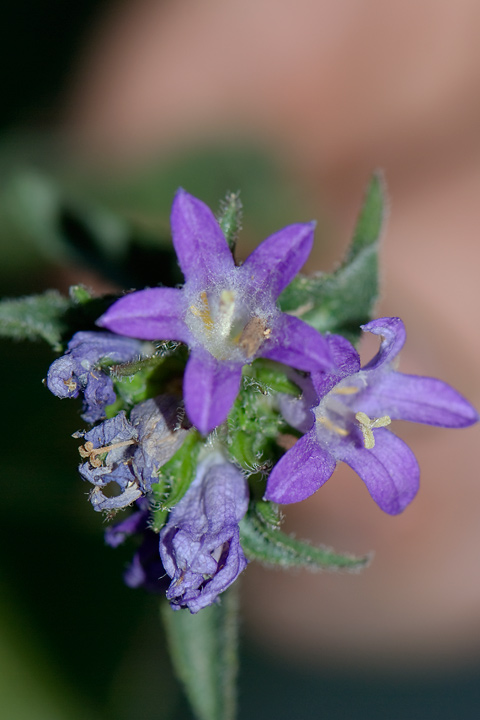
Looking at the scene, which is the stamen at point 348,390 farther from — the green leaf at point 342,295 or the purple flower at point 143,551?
the purple flower at point 143,551

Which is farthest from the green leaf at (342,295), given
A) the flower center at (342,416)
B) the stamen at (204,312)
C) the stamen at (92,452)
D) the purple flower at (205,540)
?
the stamen at (92,452)

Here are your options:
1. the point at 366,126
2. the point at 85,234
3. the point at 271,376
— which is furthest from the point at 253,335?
the point at 366,126

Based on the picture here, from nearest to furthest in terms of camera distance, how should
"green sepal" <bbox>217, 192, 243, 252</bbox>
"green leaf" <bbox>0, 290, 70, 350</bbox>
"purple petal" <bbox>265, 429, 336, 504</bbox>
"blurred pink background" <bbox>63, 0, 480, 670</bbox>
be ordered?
1. "purple petal" <bbox>265, 429, 336, 504</bbox>
2. "green sepal" <bbox>217, 192, 243, 252</bbox>
3. "green leaf" <bbox>0, 290, 70, 350</bbox>
4. "blurred pink background" <bbox>63, 0, 480, 670</bbox>

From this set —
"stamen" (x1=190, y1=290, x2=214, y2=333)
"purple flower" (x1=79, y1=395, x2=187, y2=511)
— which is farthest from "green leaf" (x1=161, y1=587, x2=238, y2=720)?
"stamen" (x1=190, y1=290, x2=214, y2=333)

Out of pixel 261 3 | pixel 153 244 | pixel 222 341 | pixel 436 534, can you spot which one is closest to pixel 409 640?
pixel 436 534

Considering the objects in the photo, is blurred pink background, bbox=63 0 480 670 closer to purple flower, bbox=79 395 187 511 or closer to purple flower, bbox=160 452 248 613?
purple flower, bbox=160 452 248 613
